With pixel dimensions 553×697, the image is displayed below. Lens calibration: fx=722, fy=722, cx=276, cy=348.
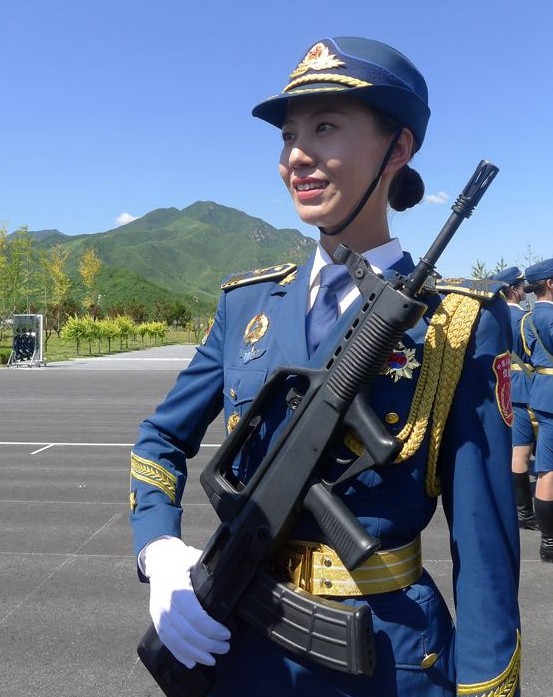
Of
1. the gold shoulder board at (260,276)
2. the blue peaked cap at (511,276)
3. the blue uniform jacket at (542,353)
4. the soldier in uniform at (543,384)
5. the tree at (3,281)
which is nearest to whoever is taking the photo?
the gold shoulder board at (260,276)

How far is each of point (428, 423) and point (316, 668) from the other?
1.74ft

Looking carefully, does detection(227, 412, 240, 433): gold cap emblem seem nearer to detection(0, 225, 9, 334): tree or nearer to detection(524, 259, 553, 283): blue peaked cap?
detection(524, 259, 553, 283): blue peaked cap

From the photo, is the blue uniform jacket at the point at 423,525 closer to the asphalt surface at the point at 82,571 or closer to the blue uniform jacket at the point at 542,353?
the asphalt surface at the point at 82,571

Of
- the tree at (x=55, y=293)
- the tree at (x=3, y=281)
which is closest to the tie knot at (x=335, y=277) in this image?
the tree at (x=3, y=281)

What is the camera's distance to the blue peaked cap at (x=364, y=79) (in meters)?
1.49

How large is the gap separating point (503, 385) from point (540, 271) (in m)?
4.14

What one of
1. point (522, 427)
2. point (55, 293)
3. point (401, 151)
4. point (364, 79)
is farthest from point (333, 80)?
point (55, 293)

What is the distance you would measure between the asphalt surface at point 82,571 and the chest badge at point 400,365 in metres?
2.53

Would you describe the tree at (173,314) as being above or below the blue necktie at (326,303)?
below

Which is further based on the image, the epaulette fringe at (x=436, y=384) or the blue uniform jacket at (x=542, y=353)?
the blue uniform jacket at (x=542, y=353)

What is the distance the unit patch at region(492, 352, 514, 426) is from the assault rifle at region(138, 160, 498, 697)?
0.73 feet

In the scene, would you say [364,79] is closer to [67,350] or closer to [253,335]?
[253,335]

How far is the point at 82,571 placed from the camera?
481 cm

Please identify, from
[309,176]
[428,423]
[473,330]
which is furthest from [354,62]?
[428,423]
